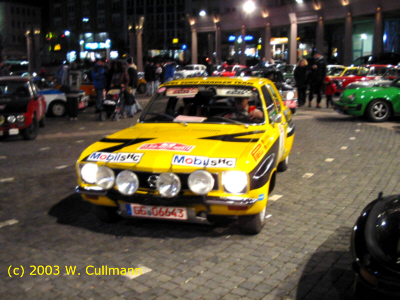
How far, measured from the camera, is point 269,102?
6121 mm

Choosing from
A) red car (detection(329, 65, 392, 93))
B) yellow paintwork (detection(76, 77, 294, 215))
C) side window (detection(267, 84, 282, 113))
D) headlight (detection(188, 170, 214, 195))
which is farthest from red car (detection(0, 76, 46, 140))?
red car (detection(329, 65, 392, 93))

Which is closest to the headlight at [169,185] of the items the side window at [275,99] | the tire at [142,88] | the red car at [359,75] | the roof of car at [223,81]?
the roof of car at [223,81]

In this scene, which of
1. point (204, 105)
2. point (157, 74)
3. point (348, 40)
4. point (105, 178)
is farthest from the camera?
point (348, 40)

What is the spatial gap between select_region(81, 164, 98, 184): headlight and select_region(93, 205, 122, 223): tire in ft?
1.34

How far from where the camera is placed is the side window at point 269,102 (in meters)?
5.95

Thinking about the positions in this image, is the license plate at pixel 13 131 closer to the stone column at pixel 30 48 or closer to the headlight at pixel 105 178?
the headlight at pixel 105 178

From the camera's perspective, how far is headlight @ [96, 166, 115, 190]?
468 centimetres

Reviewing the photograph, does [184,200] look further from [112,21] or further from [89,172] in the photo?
[112,21]

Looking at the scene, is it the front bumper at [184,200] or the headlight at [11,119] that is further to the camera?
the headlight at [11,119]

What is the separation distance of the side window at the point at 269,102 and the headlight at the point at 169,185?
75.6 inches

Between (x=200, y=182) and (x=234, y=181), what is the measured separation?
333 millimetres

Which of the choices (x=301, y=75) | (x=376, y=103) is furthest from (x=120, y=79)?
(x=376, y=103)

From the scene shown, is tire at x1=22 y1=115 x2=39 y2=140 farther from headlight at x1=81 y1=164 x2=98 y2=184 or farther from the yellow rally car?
headlight at x1=81 y1=164 x2=98 y2=184

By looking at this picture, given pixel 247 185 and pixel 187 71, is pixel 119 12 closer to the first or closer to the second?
pixel 187 71
